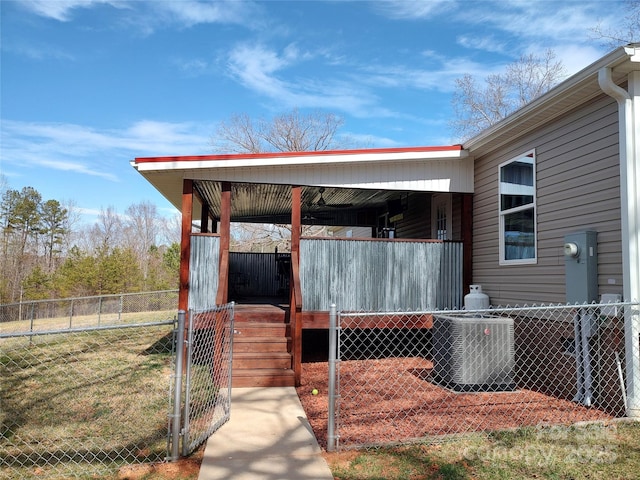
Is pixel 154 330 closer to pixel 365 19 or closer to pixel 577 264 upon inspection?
pixel 577 264

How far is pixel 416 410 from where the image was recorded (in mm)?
4473

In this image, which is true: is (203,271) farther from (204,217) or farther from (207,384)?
(204,217)

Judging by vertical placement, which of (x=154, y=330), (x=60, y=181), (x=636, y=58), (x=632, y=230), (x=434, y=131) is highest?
(x=434, y=131)

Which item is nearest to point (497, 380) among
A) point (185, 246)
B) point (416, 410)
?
point (416, 410)

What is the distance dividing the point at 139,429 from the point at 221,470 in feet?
4.84

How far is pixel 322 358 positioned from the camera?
24.6 ft

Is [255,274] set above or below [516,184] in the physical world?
below

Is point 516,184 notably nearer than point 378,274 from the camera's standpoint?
Yes

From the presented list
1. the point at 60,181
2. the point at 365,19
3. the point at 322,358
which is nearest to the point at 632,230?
the point at 322,358

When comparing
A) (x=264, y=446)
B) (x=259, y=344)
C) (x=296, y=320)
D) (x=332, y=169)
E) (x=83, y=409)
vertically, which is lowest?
(x=83, y=409)

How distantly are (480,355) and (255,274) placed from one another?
26.8ft

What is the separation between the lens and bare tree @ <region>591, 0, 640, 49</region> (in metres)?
14.1

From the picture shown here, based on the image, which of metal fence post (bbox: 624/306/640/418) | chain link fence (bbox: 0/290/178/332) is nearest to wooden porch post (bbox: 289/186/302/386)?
metal fence post (bbox: 624/306/640/418)

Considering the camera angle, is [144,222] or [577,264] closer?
[577,264]
